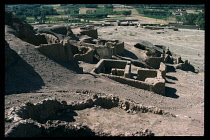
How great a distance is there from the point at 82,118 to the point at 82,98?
2256 millimetres

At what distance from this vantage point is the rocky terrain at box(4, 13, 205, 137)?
10.2 meters

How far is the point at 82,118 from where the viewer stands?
11.8 m

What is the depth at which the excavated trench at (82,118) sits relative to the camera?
9.66m

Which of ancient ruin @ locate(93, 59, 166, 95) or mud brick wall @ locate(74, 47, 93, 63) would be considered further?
mud brick wall @ locate(74, 47, 93, 63)

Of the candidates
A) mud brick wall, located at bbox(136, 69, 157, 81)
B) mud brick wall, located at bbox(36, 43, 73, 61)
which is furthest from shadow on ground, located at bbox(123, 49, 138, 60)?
mud brick wall, located at bbox(36, 43, 73, 61)

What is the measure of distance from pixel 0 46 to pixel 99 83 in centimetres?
711

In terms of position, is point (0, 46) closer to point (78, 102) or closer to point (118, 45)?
point (78, 102)

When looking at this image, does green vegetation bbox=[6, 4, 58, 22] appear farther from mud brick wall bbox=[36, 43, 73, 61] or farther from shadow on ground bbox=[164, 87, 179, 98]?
shadow on ground bbox=[164, 87, 179, 98]

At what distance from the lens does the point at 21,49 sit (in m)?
17.0

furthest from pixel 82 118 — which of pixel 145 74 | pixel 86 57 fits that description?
pixel 86 57

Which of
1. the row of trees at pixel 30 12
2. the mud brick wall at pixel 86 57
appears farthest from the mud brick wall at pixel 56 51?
the row of trees at pixel 30 12

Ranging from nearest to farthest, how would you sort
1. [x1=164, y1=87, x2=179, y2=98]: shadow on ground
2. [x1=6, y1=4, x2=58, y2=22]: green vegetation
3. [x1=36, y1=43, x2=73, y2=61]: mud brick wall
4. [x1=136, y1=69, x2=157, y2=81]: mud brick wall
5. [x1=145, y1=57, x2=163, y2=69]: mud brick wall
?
[x1=36, y1=43, x2=73, y2=61]: mud brick wall < [x1=164, y1=87, x2=179, y2=98]: shadow on ground < [x1=136, y1=69, x2=157, y2=81]: mud brick wall < [x1=145, y1=57, x2=163, y2=69]: mud brick wall < [x1=6, y1=4, x2=58, y2=22]: green vegetation

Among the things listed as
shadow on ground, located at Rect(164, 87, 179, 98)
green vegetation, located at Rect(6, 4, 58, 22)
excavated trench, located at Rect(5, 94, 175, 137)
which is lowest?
shadow on ground, located at Rect(164, 87, 179, 98)

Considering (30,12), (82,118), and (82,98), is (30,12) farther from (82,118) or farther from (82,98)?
(82,118)
